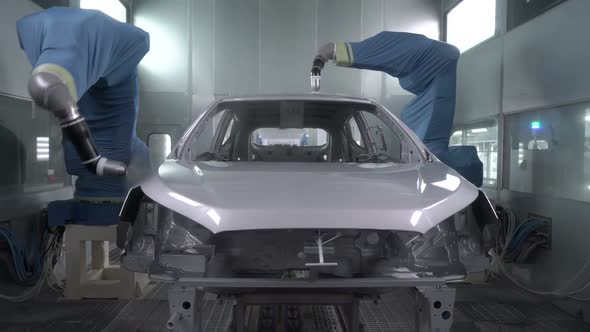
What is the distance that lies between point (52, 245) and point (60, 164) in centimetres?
102

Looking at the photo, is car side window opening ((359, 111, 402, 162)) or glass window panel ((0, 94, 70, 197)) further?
glass window panel ((0, 94, 70, 197))

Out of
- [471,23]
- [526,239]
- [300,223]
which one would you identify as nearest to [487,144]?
[526,239]

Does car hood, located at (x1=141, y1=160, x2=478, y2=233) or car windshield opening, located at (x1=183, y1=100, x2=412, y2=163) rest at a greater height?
car windshield opening, located at (x1=183, y1=100, x2=412, y2=163)

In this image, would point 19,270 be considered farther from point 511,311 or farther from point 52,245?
point 511,311

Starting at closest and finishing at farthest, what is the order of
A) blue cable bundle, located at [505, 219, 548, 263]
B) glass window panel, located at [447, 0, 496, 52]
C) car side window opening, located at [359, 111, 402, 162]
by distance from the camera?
car side window opening, located at [359, 111, 402, 162] < blue cable bundle, located at [505, 219, 548, 263] < glass window panel, located at [447, 0, 496, 52]

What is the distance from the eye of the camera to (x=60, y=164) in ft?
15.6

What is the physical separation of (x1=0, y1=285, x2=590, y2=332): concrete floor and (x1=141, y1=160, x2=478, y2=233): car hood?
1656mm

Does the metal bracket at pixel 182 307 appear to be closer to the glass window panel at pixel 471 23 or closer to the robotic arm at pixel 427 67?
the robotic arm at pixel 427 67

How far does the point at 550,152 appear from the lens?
430 cm

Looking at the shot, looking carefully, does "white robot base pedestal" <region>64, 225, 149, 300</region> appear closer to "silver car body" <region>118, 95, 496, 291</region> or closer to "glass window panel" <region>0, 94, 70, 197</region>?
"glass window panel" <region>0, 94, 70, 197</region>

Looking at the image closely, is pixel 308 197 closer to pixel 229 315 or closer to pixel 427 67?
pixel 229 315

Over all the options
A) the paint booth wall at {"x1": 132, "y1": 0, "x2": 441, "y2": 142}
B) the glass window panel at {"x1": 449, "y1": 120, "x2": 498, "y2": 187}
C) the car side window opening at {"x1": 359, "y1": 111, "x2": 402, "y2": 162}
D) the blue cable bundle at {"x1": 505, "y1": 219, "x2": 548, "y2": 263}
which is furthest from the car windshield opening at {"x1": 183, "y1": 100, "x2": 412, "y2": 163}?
the paint booth wall at {"x1": 132, "y1": 0, "x2": 441, "y2": 142}

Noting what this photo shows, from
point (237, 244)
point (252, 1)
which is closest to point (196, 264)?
point (237, 244)

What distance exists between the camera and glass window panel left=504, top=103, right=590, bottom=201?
3.84m
